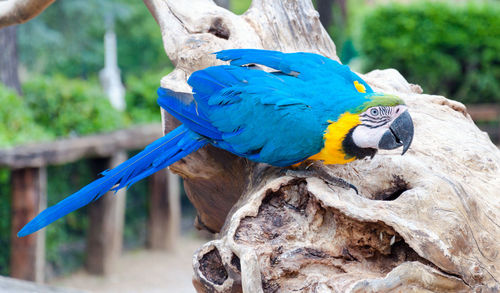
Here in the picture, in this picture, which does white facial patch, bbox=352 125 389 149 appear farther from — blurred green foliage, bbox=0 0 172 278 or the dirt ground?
the dirt ground

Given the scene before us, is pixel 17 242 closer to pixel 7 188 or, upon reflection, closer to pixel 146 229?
pixel 7 188

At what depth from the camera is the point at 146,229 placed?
5906 mm

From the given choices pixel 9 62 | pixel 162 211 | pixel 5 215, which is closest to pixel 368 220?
pixel 5 215

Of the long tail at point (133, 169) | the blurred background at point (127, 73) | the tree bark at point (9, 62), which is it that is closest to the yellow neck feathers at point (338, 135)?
the long tail at point (133, 169)

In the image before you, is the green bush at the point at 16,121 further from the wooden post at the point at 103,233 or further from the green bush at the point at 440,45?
the green bush at the point at 440,45

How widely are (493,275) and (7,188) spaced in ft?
12.4

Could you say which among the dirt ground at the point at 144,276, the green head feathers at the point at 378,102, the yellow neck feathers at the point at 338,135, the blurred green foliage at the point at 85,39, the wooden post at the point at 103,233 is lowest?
the dirt ground at the point at 144,276

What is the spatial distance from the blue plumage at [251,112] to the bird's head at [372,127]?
0.10 feet

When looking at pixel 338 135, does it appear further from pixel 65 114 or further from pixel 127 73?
pixel 127 73

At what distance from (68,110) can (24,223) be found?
1409 mm

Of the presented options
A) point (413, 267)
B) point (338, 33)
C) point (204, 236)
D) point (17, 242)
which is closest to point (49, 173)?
point (17, 242)

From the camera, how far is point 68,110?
5.21 m

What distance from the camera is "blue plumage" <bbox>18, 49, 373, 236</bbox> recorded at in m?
1.68

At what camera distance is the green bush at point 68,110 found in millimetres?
5168
